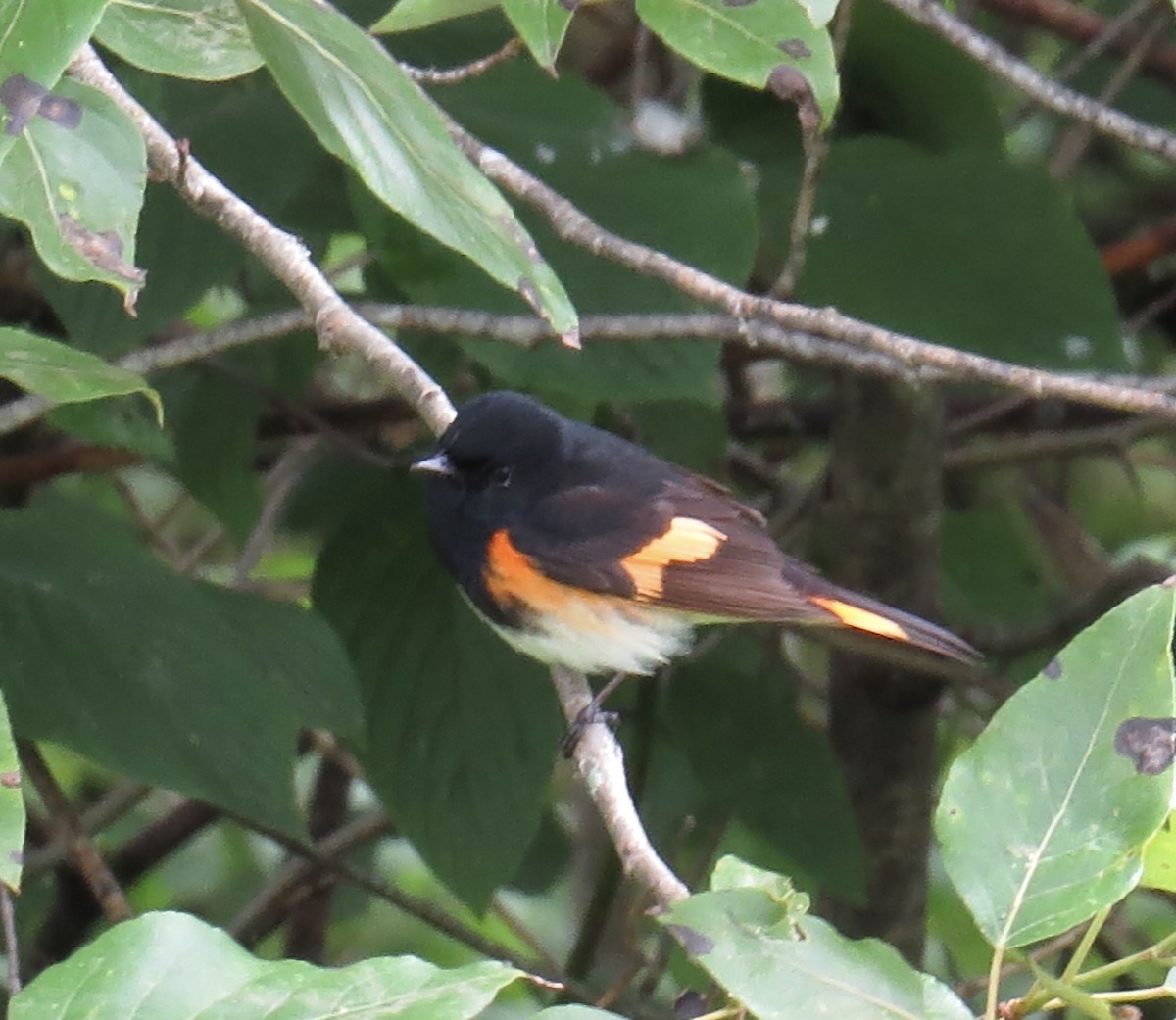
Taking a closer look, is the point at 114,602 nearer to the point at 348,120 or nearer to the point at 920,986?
the point at 348,120

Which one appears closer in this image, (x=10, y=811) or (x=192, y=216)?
(x=10, y=811)

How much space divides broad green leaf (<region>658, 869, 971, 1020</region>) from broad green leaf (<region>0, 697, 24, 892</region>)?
18.3 inches

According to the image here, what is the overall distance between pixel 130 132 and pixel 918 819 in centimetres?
A: 226

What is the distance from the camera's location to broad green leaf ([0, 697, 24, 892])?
1.19 metres

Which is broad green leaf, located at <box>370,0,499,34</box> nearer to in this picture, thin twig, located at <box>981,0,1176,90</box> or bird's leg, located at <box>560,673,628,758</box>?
bird's leg, located at <box>560,673,628,758</box>

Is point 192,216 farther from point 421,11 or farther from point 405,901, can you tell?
point 405,901

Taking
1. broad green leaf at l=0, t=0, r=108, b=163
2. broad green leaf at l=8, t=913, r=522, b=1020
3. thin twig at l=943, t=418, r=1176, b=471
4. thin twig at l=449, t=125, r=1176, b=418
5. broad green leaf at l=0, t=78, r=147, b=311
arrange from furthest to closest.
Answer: thin twig at l=943, t=418, r=1176, b=471 < thin twig at l=449, t=125, r=1176, b=418 < broad green leaf at l=0, t=78, r=147, b=311 < broad green leaf at l=0, t=0, r=108, b=163 < broad green leaf at l=8, t=913, r=522, b=1020

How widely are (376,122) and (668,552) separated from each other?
137 centimetres

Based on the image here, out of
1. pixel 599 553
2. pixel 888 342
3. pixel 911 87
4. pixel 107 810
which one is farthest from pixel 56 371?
pixel 107 810

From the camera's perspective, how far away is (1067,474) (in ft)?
12.9

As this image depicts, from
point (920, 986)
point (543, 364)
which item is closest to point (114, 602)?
point (543, 364)

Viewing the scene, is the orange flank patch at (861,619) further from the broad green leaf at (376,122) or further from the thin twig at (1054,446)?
the broad green leaf at (376,122)

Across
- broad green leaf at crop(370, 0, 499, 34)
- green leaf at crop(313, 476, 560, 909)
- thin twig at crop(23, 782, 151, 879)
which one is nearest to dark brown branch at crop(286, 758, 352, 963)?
thin twig at crop(23, 782, 151, 879)

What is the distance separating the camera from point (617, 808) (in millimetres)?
1664
